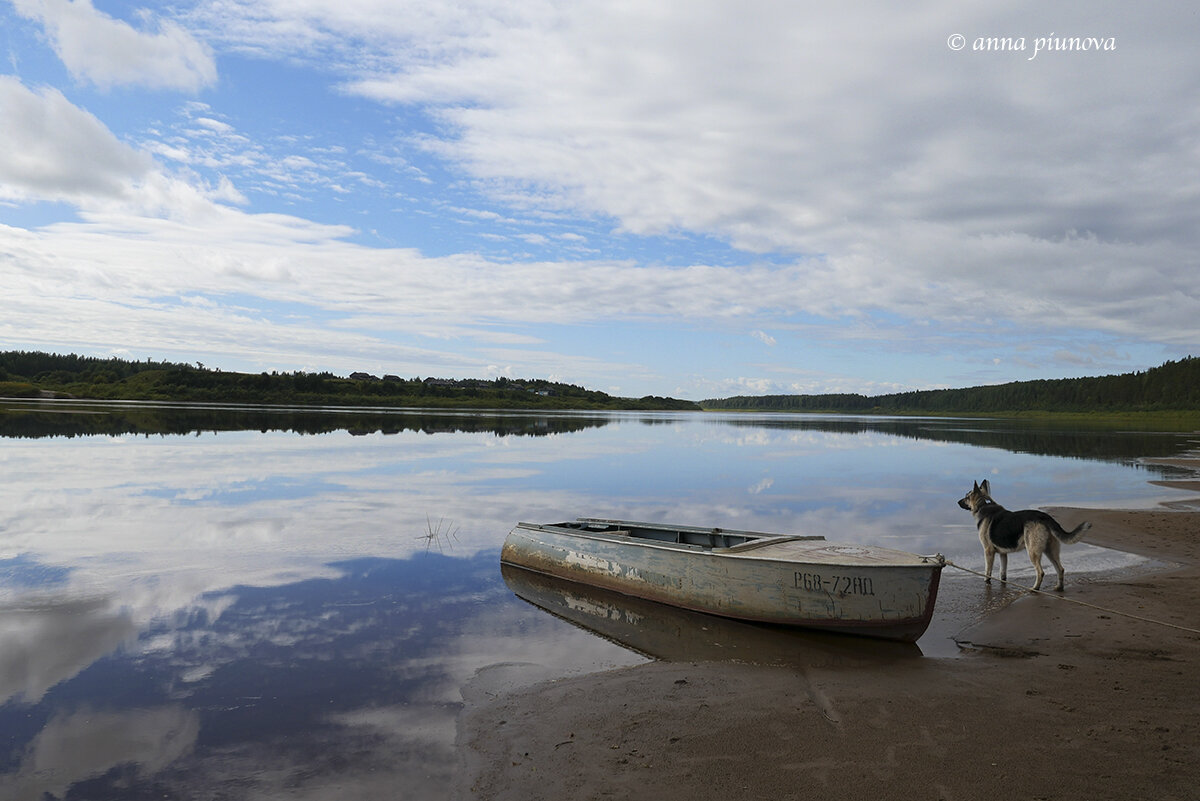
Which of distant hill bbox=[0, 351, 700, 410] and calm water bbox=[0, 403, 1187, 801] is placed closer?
calm water bbox=[0, 403, 1187, 801]

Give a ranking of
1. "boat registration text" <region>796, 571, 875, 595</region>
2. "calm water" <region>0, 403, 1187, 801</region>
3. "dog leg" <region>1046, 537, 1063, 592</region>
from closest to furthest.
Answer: "calm water" <region>0, 403, 1187, 801</region>
"boat registration text" <region>796, 571, 875, 595</region>
"dog leg" <region>1046, 537, 1063, 592</region>

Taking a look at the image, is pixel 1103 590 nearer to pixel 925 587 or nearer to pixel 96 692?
pixel 925 587

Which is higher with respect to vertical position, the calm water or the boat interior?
the boat interior

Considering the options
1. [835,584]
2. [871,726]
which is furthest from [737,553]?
[871,726]

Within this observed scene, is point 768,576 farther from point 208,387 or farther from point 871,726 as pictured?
point 208,387

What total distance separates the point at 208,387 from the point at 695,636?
12412 centimetres

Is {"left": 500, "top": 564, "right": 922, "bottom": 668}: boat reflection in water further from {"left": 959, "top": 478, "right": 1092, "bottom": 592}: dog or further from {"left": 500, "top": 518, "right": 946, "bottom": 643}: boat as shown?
{"left": 959, "top": 478, "right": 1092, "bottom": 592}: dog

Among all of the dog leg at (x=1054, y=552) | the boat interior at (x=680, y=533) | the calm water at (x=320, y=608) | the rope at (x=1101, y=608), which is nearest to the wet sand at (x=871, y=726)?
the rope at (x=1101, y=608)

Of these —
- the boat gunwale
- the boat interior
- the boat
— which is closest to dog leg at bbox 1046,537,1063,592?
the boat gunwale

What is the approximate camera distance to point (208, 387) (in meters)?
115

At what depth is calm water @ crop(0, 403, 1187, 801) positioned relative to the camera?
626 centimetres

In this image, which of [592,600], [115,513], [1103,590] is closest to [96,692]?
[592,600]

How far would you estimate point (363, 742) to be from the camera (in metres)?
6.44

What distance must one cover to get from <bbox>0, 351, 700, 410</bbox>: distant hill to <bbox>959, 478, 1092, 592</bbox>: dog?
117 m
